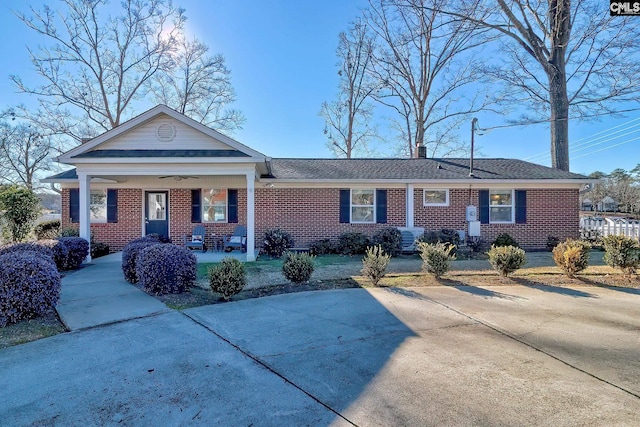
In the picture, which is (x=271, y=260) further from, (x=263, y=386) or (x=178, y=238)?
(x=263, y=386)

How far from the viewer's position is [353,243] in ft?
38.2

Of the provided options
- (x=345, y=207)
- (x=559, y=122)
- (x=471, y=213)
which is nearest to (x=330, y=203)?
(x=345, y=207)

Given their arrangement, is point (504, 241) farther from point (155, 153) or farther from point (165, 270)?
point (155, 153)

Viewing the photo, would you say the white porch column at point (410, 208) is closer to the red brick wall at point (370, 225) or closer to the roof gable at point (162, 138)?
the red brick wall at point (370, 225)

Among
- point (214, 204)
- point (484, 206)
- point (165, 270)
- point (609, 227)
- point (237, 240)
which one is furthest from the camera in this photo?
point (609, 227)

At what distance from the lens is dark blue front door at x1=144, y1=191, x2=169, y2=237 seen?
502 inches

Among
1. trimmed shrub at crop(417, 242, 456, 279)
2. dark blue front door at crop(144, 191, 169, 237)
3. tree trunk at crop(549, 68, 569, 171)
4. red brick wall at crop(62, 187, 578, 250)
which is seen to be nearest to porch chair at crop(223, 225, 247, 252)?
red brick wall at crop(62, 187, 578, 250)

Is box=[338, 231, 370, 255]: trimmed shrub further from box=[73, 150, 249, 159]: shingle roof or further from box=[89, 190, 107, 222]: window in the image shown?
box=[89, 190, 107, 222]: window

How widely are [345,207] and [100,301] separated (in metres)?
8.45

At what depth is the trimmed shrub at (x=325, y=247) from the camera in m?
11.8

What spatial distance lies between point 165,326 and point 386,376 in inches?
123

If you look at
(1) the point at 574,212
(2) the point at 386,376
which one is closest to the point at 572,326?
(2) the point at 386,376

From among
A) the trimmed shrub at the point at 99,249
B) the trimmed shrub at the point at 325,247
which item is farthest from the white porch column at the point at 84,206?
the trimmed shrub at the point at 325,247

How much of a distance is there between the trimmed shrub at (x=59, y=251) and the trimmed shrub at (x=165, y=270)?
11.6 ft
